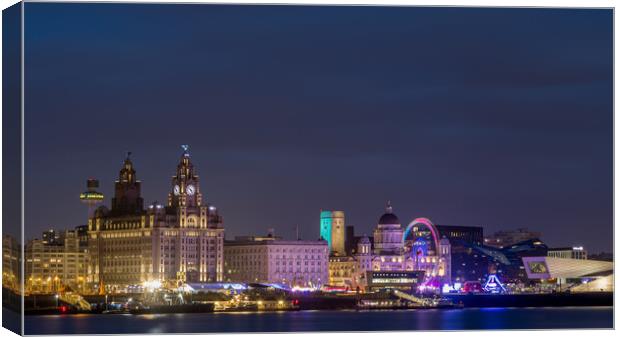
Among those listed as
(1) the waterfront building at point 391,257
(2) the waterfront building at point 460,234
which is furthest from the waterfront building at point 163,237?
(2) the waterfront building at point 460,234

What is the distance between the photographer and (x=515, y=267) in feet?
289

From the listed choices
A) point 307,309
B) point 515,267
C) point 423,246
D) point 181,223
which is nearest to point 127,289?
point 181,223

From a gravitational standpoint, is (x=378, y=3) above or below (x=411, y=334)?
above

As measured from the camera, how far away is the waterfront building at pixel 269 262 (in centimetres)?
7488

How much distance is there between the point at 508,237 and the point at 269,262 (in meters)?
23.8

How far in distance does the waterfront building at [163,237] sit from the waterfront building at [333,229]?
29.3ft

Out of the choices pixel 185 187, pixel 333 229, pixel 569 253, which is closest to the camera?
pixel 185 187

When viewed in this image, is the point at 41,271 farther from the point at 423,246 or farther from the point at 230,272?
the point at 423,246

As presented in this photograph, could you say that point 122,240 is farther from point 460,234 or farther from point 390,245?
point 460,234

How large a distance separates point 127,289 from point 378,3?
1762 inches

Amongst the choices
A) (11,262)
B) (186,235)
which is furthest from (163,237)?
(11,262)

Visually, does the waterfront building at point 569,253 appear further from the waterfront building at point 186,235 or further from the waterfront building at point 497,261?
the waterfront building at point 186,235

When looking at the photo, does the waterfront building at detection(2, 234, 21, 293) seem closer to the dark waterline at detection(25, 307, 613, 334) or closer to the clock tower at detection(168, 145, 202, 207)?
the dark waterline at detection(25, 307, 613, 334)

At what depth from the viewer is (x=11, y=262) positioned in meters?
26.5
